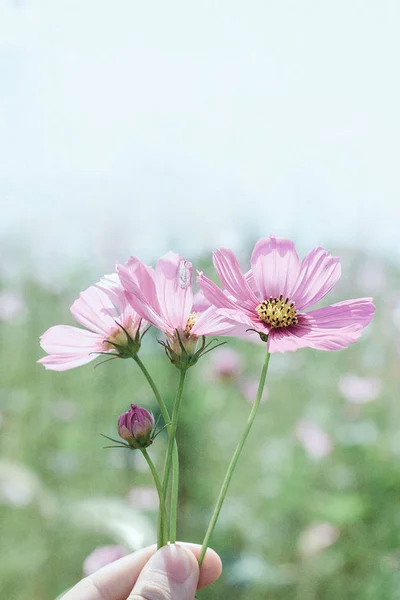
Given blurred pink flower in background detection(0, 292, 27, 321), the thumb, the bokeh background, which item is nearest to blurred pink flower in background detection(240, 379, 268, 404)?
the bokeh background

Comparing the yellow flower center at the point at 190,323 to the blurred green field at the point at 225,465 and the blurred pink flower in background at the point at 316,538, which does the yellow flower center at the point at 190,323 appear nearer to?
the blurred green field at the point at 225,465

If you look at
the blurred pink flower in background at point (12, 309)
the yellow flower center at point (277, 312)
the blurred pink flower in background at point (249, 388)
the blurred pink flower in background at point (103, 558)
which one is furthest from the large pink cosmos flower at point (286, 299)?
the blurred pink flower in background at point (12, 309)

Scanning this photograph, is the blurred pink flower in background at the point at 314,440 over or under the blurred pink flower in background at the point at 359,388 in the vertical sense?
under

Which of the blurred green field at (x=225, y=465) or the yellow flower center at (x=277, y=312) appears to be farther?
the blurred green field at (x=225, y=465)

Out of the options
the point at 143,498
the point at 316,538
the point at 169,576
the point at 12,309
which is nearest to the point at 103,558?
the point at 143,498

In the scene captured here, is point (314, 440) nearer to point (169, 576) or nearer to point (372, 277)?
point (372, 277)

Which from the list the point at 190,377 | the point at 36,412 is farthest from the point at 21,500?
the point at 190,377

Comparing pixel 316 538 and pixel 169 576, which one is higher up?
pixel 169 576

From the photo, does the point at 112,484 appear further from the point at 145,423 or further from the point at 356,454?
the point at 145,423
